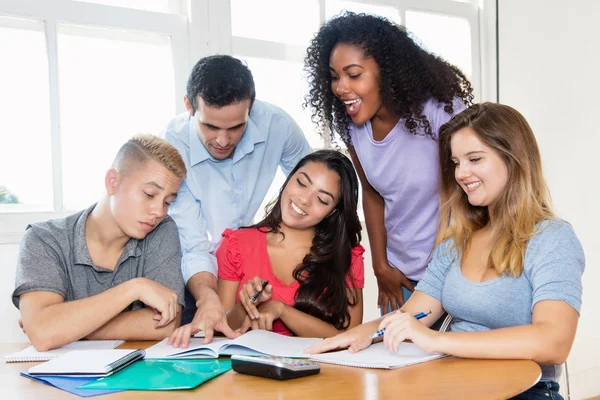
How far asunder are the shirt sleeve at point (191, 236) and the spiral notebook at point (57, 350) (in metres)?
0.42

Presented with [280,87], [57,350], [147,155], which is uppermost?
[280,87]

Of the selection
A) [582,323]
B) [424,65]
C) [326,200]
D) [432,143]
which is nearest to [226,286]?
[326,200]

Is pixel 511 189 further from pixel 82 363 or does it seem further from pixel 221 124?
pixel 82 363

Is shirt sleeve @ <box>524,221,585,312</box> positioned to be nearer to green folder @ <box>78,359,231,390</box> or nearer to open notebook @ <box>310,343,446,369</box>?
open notebook @ <box>310,343,446,369</box>

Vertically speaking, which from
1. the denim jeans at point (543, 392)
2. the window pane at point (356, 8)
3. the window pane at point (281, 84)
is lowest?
the denim jeans at point (543, 392)

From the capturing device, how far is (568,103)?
365cm

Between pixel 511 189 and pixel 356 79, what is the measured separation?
0.65 m

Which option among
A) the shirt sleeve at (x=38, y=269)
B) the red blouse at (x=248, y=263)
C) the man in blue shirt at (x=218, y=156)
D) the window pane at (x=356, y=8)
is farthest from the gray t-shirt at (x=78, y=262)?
the window pane at (x=356, y=8)

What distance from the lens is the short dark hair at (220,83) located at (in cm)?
209

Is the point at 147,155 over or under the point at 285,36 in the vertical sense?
under

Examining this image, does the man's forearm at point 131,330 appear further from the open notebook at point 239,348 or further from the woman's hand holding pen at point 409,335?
the woman's hand holding pen at point 409,335

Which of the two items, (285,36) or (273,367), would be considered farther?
(285,36)

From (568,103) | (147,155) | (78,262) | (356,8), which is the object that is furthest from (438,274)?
(568,103)

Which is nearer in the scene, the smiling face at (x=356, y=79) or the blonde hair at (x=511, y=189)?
the blonde hair at (x=511, y=189)
